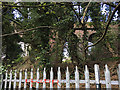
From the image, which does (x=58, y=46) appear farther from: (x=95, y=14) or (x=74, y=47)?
(x=95, y=14)

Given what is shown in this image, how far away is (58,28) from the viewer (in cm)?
394

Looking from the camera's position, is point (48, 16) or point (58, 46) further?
point (48, 16)

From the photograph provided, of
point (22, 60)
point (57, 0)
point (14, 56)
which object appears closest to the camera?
point (57, 0)

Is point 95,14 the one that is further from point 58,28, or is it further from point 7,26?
point 7,26

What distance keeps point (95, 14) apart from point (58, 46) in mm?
2038

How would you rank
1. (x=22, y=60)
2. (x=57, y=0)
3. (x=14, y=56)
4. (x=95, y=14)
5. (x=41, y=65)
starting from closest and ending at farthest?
(x=57, y=0)
(x=41, y=65)
(x=95, y=14)
(x=22, y=60)
(x=14, y=56)

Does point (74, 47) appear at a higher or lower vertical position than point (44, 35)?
lower

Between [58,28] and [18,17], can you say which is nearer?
[58,28]

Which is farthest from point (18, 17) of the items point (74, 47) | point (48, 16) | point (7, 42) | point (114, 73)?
point (114, 73)

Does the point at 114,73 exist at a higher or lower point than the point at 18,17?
lower

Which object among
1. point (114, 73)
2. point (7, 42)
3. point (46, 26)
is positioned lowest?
point (114, 73)

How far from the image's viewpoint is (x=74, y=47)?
13.9ft

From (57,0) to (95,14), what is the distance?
1.77m

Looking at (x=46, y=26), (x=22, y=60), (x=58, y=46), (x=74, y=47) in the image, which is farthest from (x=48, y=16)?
(x=22, y=60)
